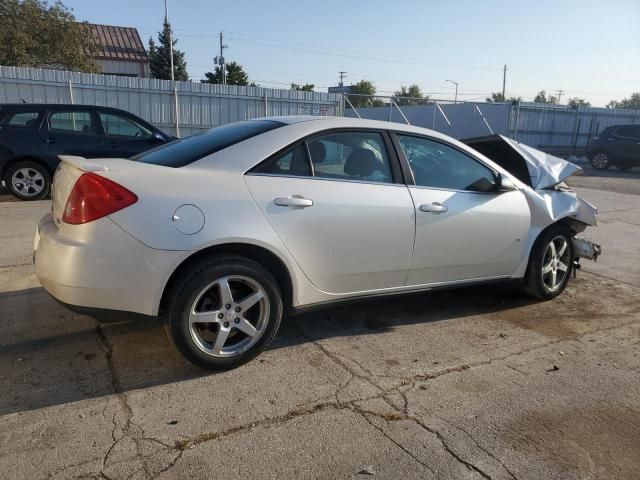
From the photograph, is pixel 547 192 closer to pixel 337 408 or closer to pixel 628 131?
pixel 337 408

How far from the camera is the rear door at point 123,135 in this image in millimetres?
9367

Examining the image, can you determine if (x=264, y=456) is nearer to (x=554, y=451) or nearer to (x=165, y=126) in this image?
(x=554, y=451)

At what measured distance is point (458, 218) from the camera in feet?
13.0

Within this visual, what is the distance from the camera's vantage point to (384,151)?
382 cm

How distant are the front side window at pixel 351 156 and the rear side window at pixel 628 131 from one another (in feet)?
61.3

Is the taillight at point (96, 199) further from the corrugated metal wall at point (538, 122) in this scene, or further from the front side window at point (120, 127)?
the corrugated metal wall at point (538, 122)

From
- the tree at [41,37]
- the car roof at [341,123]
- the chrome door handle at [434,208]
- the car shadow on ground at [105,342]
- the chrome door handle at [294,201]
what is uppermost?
the tree at [41,37]

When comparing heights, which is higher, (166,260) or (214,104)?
(214,104)

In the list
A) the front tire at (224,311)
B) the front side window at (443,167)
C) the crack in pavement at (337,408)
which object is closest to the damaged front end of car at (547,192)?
the front side window at (443,167)

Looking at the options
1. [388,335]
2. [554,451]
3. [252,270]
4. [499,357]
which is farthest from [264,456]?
[499,357]

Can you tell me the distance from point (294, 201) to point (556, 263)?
2.79 m

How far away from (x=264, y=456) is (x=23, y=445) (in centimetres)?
114

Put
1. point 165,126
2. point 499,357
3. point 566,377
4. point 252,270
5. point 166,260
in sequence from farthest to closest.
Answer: point 165,126 < point 499,357 < point 566,377 < point 252,270 < point 166,260

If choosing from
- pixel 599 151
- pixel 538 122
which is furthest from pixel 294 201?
pixel 538 122
